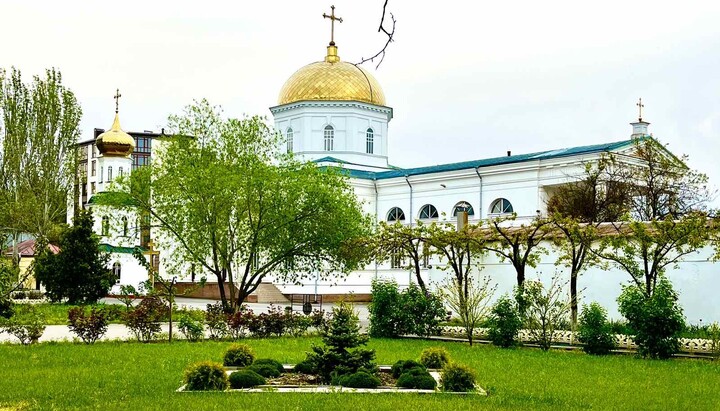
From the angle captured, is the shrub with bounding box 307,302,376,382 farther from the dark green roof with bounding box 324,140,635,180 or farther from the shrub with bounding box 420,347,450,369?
the dark green roof with bounding box 324,140,635,180

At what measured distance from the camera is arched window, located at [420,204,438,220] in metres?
43.7

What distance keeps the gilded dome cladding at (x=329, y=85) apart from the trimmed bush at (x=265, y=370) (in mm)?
34142

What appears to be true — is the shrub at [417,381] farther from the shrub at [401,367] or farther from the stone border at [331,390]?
the shrub at [401,367]

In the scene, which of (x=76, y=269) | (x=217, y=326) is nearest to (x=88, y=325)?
(x=217, y=326)

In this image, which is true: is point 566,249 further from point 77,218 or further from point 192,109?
point 77,218

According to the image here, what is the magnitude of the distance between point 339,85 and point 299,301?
12.1 metres

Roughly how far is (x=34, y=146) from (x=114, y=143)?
4383mm

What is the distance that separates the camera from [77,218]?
3397cm

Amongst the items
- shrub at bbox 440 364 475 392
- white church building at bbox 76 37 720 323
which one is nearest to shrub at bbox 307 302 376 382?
shrub at bbox 440 364 475 392

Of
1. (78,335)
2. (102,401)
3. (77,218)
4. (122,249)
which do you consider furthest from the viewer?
(122,249)

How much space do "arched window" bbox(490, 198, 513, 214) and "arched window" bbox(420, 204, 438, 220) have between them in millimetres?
3717

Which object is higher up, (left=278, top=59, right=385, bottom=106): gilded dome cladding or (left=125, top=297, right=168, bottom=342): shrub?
(left=278, top=59, right=385, bottom=106): gilded dome cladding

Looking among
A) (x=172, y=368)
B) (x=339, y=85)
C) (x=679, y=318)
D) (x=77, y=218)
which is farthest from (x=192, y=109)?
(x=339, y=85)

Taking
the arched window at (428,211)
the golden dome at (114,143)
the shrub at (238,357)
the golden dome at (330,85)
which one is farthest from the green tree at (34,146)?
the shrub at (238,357)
